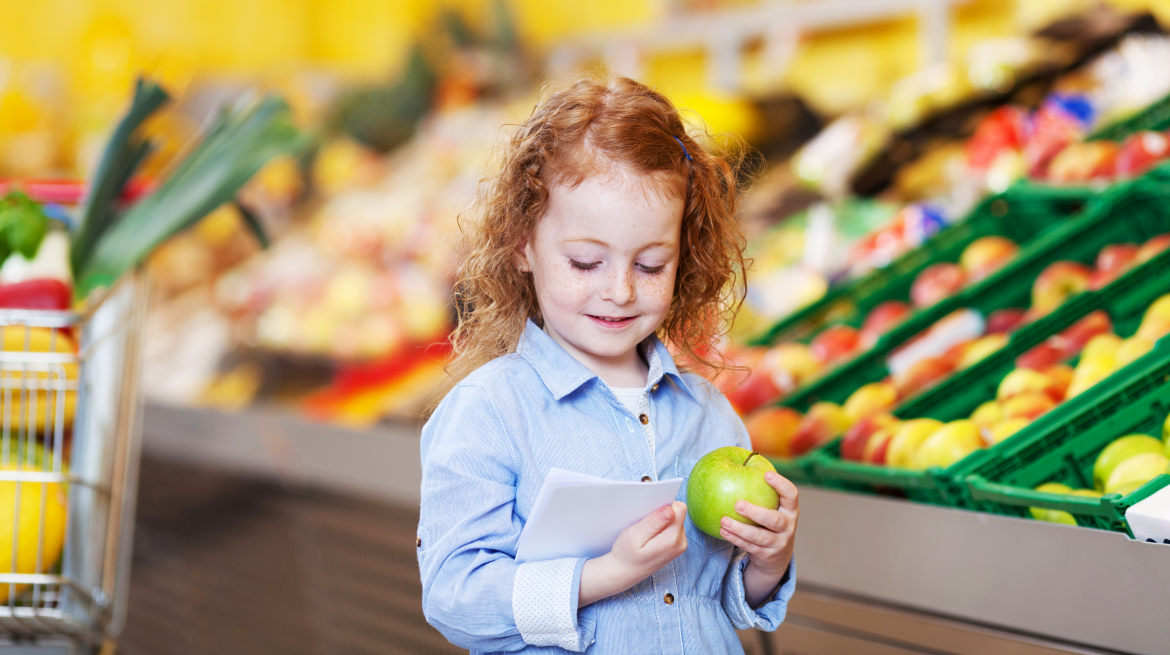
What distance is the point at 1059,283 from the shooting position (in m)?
2.09

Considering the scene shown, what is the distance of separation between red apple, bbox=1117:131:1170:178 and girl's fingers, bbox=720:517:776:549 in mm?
1654

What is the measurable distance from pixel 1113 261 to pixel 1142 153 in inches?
16.2

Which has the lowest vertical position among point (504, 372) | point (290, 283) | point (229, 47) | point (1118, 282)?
point (504, 372)

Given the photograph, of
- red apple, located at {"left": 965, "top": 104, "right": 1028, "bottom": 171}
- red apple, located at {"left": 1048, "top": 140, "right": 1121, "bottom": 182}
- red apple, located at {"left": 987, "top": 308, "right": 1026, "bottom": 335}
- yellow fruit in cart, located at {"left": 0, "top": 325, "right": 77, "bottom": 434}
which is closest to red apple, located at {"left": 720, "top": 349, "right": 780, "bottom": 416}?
red apple, located at {"left": 987, "top": 308, "right": 1026, "bottom": 335}

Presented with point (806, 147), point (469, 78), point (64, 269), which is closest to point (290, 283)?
point (469, 78)

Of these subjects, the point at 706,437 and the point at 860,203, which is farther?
the point at 860,203

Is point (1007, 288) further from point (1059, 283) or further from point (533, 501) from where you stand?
point (533, 501)

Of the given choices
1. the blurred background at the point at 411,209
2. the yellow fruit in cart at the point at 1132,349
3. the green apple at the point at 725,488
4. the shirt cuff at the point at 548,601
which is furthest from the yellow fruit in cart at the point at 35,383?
the yellow fruit in cart at the point at 1132,349

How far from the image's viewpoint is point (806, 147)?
362 centimetres

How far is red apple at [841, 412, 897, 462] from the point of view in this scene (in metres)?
1.82

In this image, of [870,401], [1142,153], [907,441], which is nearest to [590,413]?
[907,441]

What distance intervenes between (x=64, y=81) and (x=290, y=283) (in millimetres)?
2829

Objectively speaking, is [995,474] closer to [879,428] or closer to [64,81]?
[879,428]

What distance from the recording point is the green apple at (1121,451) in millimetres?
1464
